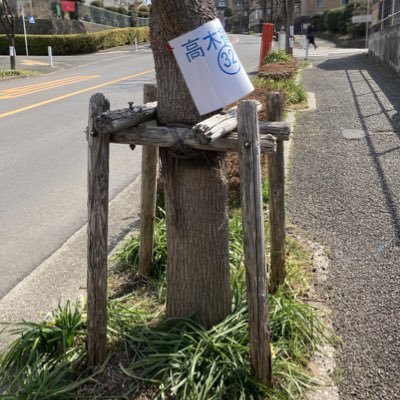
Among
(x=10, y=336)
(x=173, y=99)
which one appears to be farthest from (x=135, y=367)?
(x=173, y=99)

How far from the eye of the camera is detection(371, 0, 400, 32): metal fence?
17.6 metres

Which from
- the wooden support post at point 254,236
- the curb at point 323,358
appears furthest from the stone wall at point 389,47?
the wooden support post at point 254,236

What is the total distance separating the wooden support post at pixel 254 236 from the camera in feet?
7.63

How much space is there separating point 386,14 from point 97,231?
20.9 meters

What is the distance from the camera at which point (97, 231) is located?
2646 millimetres

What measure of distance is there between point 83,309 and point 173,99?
4.92 feet

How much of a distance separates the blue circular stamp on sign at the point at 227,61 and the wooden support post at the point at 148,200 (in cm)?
118

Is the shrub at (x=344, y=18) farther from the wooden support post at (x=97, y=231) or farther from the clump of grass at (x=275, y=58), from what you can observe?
the wooden support post at (x=97, y=231)

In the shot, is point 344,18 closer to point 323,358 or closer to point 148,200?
point 148,200

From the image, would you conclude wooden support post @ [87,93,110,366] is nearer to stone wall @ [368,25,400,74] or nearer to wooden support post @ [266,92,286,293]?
wooden support post @ [266,92,286,293]

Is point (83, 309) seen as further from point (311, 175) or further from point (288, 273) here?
point (311, 175)

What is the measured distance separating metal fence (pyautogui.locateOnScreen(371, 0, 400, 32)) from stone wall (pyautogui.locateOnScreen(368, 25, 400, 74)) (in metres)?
0.39

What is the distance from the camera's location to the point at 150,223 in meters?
3.69

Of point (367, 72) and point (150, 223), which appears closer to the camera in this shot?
point (150, 223)
